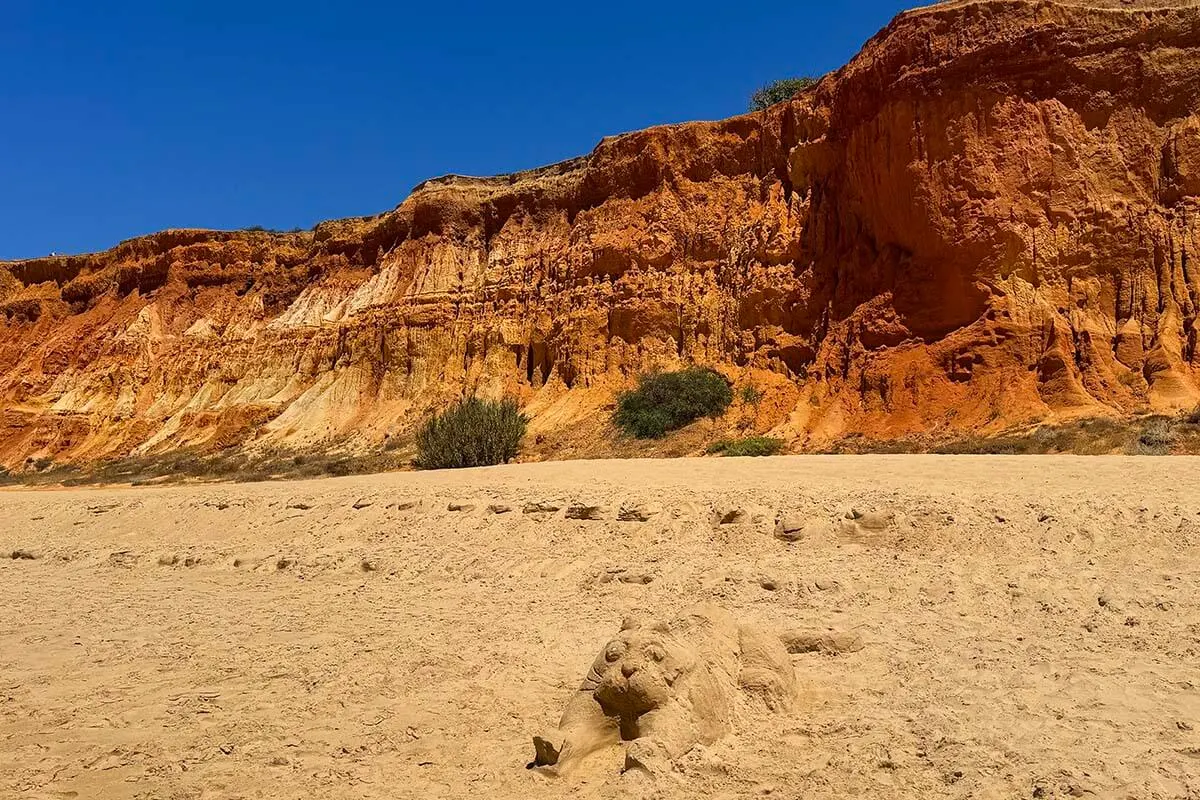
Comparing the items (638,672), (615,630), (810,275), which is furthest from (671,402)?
(638,672)

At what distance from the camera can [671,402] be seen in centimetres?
2427

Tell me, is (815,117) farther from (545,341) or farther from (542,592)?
(542,592)

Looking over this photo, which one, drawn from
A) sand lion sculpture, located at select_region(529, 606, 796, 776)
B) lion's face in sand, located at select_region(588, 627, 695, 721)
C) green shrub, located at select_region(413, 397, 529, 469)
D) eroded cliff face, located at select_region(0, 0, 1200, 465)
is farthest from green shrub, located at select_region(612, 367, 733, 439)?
lion's face in sand, located at select_region(588, 627, 695, 721)

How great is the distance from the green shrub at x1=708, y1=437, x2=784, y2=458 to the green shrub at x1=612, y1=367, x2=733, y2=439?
2540mm

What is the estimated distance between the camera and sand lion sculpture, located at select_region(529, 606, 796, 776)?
12.9 feet

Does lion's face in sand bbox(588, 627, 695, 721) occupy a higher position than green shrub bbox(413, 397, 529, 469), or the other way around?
green shrub bbox(413, 397, 529, 469)

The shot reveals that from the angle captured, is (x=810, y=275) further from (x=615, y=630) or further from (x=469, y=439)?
(x=615, y=630)

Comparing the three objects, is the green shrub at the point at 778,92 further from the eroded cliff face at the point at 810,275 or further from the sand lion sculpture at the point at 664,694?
the sand lion sculpture at the point at 664,694

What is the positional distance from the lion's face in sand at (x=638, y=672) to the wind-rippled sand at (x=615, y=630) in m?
0.35

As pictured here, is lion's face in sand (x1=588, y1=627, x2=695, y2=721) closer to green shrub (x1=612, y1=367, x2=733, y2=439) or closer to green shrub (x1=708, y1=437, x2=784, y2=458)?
green shrub (x1=708, y1=437, x2=784, y2=458)

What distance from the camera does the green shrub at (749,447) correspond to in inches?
779

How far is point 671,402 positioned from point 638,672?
2022 cm

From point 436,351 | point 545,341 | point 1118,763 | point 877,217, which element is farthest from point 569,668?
point 436,351

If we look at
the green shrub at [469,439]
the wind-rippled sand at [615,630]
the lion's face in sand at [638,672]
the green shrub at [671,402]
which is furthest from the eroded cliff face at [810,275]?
the lion's face in sand at [638,672]
